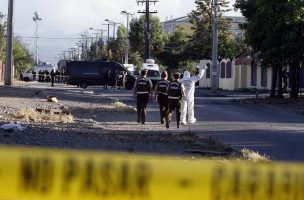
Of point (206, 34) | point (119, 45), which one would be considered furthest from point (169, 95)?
point (119, 45)

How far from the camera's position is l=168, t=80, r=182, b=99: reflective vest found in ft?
58.0

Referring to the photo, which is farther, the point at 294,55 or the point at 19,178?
the point at 294,55

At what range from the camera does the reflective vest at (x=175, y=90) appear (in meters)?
17.7

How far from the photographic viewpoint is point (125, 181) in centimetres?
371

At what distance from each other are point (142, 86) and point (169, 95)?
3.89 feet

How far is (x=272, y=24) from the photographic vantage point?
1375 inches

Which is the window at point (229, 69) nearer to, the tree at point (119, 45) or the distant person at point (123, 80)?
the distant person at point (123, 80)

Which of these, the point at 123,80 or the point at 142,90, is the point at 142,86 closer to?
the point at 142,90

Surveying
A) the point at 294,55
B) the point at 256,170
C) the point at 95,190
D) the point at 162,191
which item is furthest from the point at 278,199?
the point at 294,55

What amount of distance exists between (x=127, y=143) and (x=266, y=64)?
954 inches

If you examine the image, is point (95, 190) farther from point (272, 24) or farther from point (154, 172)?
point (272, 24)

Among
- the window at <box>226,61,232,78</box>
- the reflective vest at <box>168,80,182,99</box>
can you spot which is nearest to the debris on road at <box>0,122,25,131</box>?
the reflective vest at <box>168,80,182,99</box>

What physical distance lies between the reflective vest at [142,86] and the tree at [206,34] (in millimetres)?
57018

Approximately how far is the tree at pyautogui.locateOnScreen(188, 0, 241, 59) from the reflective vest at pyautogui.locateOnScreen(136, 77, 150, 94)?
5702 cm
